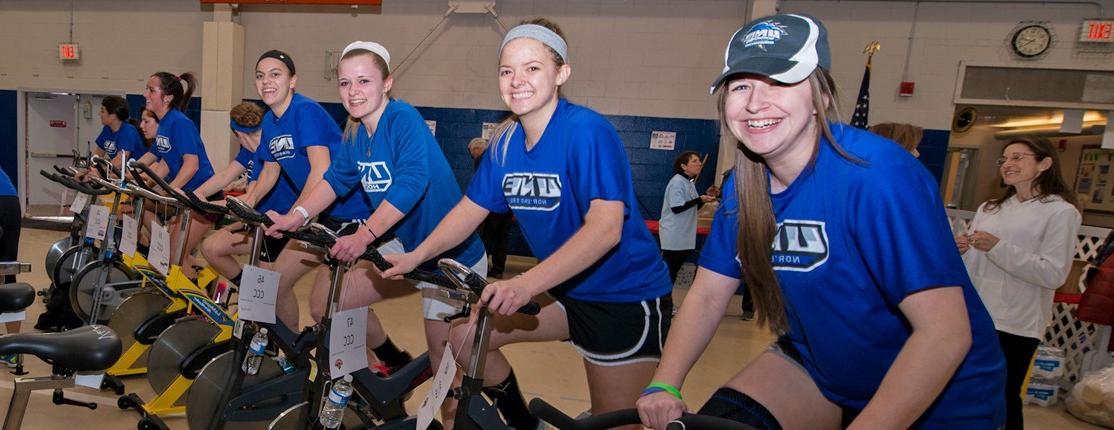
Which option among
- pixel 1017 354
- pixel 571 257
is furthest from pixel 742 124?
pixel 1017 354

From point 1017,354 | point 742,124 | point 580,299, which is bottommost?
point 1017,354

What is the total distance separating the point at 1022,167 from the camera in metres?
2.62

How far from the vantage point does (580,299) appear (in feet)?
6.05

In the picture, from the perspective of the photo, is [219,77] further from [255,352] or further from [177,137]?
[255,352]

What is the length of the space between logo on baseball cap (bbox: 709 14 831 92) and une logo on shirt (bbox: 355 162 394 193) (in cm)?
147

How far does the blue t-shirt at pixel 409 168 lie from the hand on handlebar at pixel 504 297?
877 mm

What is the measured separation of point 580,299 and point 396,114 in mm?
992

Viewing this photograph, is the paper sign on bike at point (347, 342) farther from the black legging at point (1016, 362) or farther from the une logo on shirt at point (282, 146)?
the black legging at point (1016, 362)

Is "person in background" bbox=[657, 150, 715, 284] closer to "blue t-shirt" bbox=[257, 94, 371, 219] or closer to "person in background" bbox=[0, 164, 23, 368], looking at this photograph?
"blue t-shirt" bbox=[257, 94, 371, 219]

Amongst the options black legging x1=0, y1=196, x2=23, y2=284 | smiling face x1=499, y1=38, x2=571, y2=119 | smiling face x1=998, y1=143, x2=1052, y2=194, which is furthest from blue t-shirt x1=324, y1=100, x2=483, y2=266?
smiling face x1=998, y1=143, x2=1052, y2=194

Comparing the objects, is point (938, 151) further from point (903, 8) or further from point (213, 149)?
point (213, 149)

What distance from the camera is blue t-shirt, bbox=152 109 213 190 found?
13.3ft

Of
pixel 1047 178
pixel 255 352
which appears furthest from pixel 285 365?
pixel 1047 178

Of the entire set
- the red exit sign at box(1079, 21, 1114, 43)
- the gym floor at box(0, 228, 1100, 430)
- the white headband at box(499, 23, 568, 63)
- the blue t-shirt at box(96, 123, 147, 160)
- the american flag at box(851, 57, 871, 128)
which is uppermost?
the red exit sign at box(1079, 21, 1114, 43)
